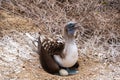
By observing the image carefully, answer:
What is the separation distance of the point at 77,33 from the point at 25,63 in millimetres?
1053

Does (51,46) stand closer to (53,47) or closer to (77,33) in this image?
(53,47)

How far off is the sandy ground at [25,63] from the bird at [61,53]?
4.1 inches

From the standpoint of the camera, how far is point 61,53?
430cm

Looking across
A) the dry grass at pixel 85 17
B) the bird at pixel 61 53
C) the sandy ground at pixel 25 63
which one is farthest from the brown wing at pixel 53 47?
the dry grass at pixel 85 17

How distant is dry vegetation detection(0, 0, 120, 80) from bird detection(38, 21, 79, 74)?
0.39ft

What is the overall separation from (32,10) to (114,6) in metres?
1.32

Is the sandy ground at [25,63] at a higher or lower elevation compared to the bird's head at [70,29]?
lower

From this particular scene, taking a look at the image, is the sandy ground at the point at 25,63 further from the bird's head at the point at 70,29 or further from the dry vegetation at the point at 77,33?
the bird's head at the point at 70,29

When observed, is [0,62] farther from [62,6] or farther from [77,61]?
[62,6]

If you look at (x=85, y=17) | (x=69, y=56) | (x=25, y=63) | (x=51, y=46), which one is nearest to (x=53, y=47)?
(x=51, y=46)

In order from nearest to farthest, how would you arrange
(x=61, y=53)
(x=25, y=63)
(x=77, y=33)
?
(x=25, y=63), (x=61, y=53), (x=77, y=33)

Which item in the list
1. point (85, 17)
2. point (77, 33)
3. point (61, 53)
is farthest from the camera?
point (85, 17)

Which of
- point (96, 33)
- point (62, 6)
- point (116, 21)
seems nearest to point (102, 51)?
point (96, 33)

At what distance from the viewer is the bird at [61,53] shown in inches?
166
